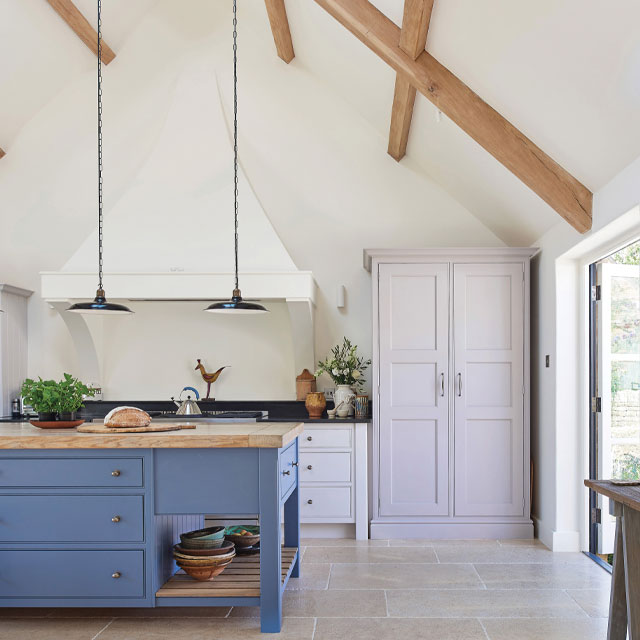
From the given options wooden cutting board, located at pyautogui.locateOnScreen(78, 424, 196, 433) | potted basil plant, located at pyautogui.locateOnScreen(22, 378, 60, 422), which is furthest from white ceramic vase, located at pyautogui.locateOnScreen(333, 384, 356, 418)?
potted basil plant, located at pyautogui.locateOnScreen(22, 378, 60, 422)

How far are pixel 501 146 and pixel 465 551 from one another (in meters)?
2.60

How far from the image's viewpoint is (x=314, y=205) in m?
5.74

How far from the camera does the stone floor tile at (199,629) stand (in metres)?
3.03

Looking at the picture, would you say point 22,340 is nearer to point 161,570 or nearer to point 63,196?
point 63,196

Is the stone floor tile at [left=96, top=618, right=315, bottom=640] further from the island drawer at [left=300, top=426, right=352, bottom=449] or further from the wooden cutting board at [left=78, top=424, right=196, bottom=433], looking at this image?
the island drawer at [left=300, top=426, right=352, bottom=449]

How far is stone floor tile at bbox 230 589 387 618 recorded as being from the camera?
331 centimetres

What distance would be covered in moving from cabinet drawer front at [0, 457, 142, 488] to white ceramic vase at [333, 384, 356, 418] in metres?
2.26

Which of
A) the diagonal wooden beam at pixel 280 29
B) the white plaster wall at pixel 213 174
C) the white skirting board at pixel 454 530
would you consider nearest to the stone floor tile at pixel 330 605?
the white skirting board at pixel 454 530

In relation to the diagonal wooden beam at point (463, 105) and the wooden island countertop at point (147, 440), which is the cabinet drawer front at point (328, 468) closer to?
the wooden island countertop at point (147, 440)

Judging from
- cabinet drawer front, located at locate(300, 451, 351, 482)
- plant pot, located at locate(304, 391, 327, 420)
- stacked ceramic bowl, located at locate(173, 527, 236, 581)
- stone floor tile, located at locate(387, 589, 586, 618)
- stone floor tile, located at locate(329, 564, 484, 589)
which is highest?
plant pot, located at locate(304, 391, 327, 420)

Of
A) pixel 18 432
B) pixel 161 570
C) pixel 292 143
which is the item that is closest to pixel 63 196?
pixel 292 143

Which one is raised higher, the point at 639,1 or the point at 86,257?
the point at 639,1

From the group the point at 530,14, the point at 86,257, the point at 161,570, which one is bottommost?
the point at 161,570

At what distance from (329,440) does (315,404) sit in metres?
0.37
